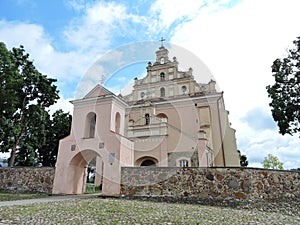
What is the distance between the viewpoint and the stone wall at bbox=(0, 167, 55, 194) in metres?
11.9

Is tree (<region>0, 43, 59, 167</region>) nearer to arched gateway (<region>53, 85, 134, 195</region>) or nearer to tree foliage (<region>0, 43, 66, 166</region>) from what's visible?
tree foliage (<region>0, 43, 66, 166</region>)

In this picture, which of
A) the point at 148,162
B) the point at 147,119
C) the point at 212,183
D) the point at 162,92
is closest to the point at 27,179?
the point at 148,162

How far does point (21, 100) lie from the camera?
16.2 m

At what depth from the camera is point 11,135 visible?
51.9 feet

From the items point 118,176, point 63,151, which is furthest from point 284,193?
point 63,151

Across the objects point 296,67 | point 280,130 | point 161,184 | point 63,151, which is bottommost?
point 161,184

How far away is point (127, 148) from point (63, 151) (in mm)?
3490

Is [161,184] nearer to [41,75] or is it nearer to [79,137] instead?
[79,137]

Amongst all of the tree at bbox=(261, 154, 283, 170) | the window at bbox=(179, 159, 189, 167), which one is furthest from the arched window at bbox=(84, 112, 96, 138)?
the tree at bbox=(261, 154, 283, 170)

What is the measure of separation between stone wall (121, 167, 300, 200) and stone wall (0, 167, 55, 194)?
4.59 m

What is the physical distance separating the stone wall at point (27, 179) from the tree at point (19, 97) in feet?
8.86

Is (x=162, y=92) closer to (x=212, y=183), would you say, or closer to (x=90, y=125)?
(x=90, y=125)

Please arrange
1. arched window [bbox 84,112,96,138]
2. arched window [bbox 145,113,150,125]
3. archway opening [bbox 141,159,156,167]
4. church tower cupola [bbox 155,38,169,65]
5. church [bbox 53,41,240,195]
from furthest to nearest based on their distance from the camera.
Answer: church tower cupola [bbox 155,38,169,65]
arched window [bbox 145,113,150,125]
archway opening [bbox 141,159,156,167]
arched window [bbox 84,112,96,138]
church [bbox 53,41,240,195]

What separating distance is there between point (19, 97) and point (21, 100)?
0.26m
